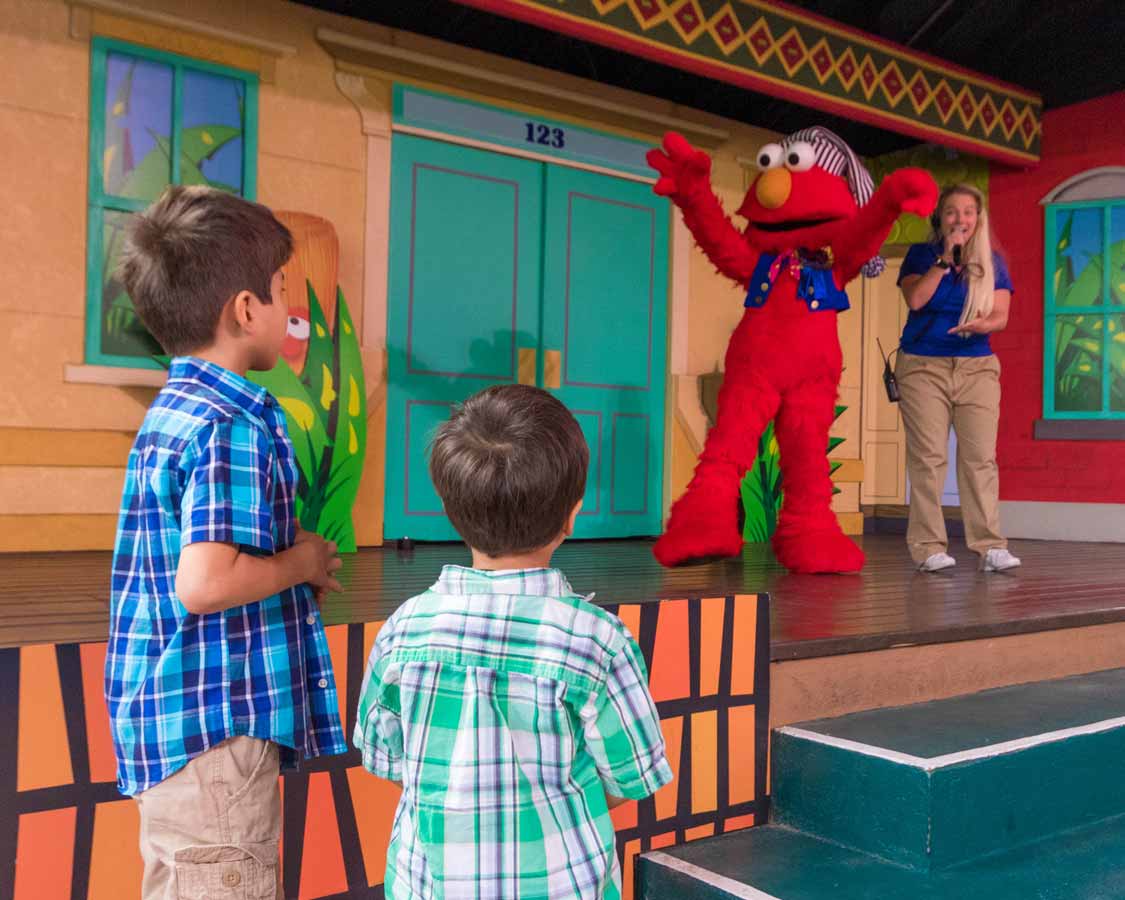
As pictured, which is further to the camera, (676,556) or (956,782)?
(676,556)

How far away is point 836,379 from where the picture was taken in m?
3.35

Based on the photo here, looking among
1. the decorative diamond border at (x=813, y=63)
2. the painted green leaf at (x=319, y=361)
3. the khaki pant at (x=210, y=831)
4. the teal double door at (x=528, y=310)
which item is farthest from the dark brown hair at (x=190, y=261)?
the teal double door at (x=528, y=310)

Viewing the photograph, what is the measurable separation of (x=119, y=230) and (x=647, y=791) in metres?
3.41

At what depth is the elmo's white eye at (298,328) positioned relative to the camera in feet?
12.4

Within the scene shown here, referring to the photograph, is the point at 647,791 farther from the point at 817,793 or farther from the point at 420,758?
the point at 817,793

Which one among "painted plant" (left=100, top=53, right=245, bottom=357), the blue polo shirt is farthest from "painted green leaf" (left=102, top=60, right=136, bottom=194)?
the blue polo shirt

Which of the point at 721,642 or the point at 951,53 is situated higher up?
the point at 951,53

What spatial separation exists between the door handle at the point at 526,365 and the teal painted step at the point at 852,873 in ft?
9.91

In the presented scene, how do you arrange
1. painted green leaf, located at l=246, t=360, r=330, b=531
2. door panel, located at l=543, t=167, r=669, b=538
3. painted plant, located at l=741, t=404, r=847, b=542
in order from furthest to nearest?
1. painted plant, located at l=741, t=404, r=847, b=542
2. door panel, located at l=543, t=167, r=669, b=538
3. painted green leaf, located at l=246, t=360, r=330, b=531

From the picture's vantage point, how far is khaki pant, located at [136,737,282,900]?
3.48 feet

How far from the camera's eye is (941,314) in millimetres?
3502

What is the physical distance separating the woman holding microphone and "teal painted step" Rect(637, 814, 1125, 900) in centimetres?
183

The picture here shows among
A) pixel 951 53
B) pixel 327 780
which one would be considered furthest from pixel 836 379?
pixel 951 53

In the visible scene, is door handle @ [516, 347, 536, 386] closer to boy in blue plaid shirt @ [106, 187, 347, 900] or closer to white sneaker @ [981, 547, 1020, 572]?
white sneaker @ [981, 547, 1020, 572]
